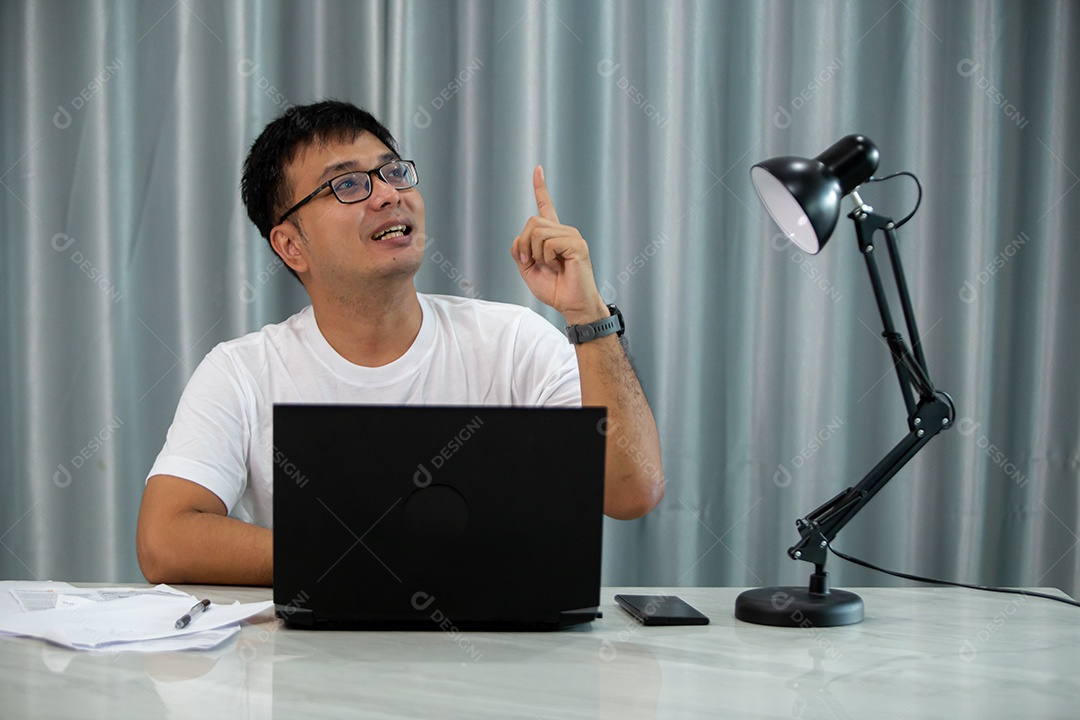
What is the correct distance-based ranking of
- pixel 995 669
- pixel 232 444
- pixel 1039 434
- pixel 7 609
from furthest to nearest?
pixel 1039 434 → pixel 232 444 → pixel 7 609 → pixel 995 669

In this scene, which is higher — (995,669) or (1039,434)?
(1039,434)

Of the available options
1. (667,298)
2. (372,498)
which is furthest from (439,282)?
(372,498)

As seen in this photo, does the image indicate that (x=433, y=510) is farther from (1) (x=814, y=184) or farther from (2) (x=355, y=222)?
(2) (x=355, y=222)

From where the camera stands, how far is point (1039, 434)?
7.12ft

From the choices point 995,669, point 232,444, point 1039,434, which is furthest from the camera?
point 1039,434

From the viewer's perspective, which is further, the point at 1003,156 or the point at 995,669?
the point at 1003,156

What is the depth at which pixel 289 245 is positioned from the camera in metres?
1.87

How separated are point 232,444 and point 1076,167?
1.98 m

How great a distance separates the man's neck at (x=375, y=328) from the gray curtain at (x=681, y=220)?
446mm

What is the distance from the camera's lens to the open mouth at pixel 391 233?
1732mm

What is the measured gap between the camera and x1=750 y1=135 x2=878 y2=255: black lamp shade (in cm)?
108

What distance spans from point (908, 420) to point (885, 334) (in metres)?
0.12

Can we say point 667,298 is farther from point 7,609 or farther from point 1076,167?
point 7,609

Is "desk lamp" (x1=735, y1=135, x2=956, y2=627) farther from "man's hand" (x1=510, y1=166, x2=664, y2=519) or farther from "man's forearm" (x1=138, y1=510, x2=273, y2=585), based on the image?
"man's forearm" (x1=138, y1=510, x2=273, y2=585)
